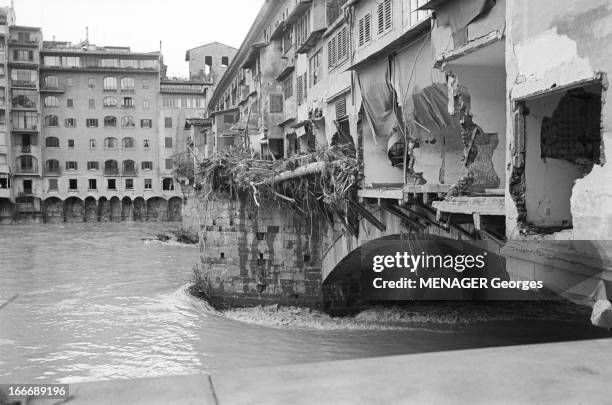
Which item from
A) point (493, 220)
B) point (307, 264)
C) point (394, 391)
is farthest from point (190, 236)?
point (394, 391)

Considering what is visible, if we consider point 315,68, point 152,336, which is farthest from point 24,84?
point 152,336

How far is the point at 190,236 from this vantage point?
3766 cm

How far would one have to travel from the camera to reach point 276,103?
2606 centimetres

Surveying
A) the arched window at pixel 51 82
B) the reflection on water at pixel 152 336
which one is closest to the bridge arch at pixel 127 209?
the arched window at pixel 51 82

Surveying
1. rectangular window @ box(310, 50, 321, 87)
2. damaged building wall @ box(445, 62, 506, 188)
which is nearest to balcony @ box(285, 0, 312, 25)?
rectangular window @ box(310, 50, 321, 87)

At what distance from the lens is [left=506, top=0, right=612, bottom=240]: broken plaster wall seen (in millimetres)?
4934

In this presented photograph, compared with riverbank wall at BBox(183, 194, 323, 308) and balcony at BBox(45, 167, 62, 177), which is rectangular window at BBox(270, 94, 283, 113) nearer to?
riverbank wall at BBox(183, 194, 323, 308)

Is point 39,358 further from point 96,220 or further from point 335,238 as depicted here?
point 96,220

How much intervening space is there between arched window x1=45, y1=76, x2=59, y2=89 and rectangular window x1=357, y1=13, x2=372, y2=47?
5265cm

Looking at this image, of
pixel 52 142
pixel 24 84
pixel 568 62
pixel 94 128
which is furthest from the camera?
pixel 94 128

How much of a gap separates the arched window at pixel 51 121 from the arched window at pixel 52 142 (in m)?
1.24

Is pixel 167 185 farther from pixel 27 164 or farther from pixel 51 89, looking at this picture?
pixel 51 89

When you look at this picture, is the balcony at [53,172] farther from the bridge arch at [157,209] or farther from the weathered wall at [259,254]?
the weathered wall at [259,254]

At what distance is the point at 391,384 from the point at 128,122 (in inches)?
2501
